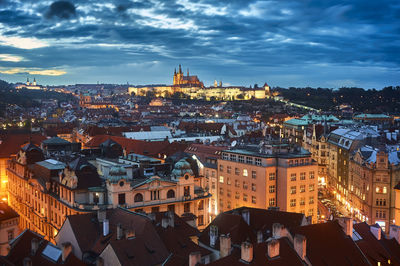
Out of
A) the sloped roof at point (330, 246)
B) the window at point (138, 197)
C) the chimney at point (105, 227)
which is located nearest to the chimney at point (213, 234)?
the sloped roof at point (330, 246)

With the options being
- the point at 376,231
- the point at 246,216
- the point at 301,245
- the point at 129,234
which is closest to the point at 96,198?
the point at 129,234

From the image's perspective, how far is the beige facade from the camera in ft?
219

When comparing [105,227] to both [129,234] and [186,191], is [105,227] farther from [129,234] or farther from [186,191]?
[186,191]

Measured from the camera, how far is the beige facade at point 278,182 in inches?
2630

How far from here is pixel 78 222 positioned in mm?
41344

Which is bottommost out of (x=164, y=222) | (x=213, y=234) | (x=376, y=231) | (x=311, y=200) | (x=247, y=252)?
(x=311, y=200)

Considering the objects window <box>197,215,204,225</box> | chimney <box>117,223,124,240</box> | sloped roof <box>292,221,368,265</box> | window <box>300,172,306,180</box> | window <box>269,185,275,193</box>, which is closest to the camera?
sloped roof <box>292,221,368,265</box>

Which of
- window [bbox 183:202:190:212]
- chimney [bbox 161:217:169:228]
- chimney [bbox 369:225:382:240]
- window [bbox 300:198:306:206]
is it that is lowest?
window [bbox 300:198:306:206]

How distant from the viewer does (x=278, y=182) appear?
222ft

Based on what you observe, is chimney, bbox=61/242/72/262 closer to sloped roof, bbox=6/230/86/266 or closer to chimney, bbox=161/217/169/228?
sloped roof, bbox=6/230/86/266

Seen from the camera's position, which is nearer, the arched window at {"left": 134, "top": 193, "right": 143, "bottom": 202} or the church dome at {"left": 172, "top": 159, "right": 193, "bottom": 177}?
the arched window at {"left": 134, "top": 193, "right": 143, "bottom": 202}

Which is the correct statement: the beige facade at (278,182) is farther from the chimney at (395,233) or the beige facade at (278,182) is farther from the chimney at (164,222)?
the chimney at (164,222)

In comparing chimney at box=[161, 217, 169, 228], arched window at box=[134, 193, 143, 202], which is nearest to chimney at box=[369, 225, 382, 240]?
chimney at box=[161, 217, 169, 228]

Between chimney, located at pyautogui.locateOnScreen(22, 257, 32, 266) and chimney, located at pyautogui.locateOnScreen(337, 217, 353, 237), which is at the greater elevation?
chimney, located at pyautogui.locateOnScreen(337, 217, 353, 237)
